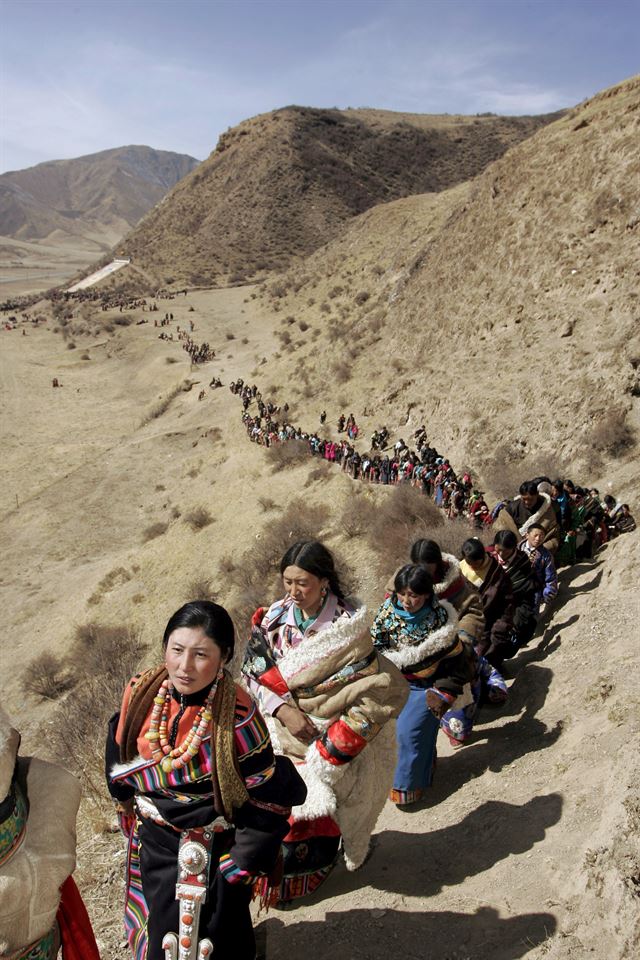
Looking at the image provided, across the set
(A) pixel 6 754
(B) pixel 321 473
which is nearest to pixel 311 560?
(A) pixel 6 754

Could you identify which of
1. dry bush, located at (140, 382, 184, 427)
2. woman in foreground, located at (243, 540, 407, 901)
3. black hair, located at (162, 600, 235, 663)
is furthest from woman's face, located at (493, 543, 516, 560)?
dry bush, located at (140, 382, 184, 427)

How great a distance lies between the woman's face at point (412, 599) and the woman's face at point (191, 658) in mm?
1847

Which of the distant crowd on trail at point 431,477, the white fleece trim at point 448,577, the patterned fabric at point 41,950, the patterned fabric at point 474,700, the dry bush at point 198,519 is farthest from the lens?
the dry bush at point 198,519

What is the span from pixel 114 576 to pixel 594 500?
36.1 ft

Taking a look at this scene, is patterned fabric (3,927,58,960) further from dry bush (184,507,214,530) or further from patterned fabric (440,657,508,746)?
dry bush (184,507,214,530)

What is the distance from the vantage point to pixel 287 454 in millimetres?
17547

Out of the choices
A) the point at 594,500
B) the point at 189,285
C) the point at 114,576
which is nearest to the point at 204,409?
the point at 114,576

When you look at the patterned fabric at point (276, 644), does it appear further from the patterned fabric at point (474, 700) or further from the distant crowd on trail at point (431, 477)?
the distant crowd on trail at point (431, 477)

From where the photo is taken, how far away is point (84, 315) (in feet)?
155

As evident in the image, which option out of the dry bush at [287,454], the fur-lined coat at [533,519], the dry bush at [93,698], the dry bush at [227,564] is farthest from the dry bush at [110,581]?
the fur-lined coat at [533,519]

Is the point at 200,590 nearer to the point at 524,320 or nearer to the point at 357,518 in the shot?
the point at 357,518

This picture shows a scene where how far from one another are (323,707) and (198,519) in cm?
1331

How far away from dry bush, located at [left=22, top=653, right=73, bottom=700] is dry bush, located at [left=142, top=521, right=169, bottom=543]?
5159mm

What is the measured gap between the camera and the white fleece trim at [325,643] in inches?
122
